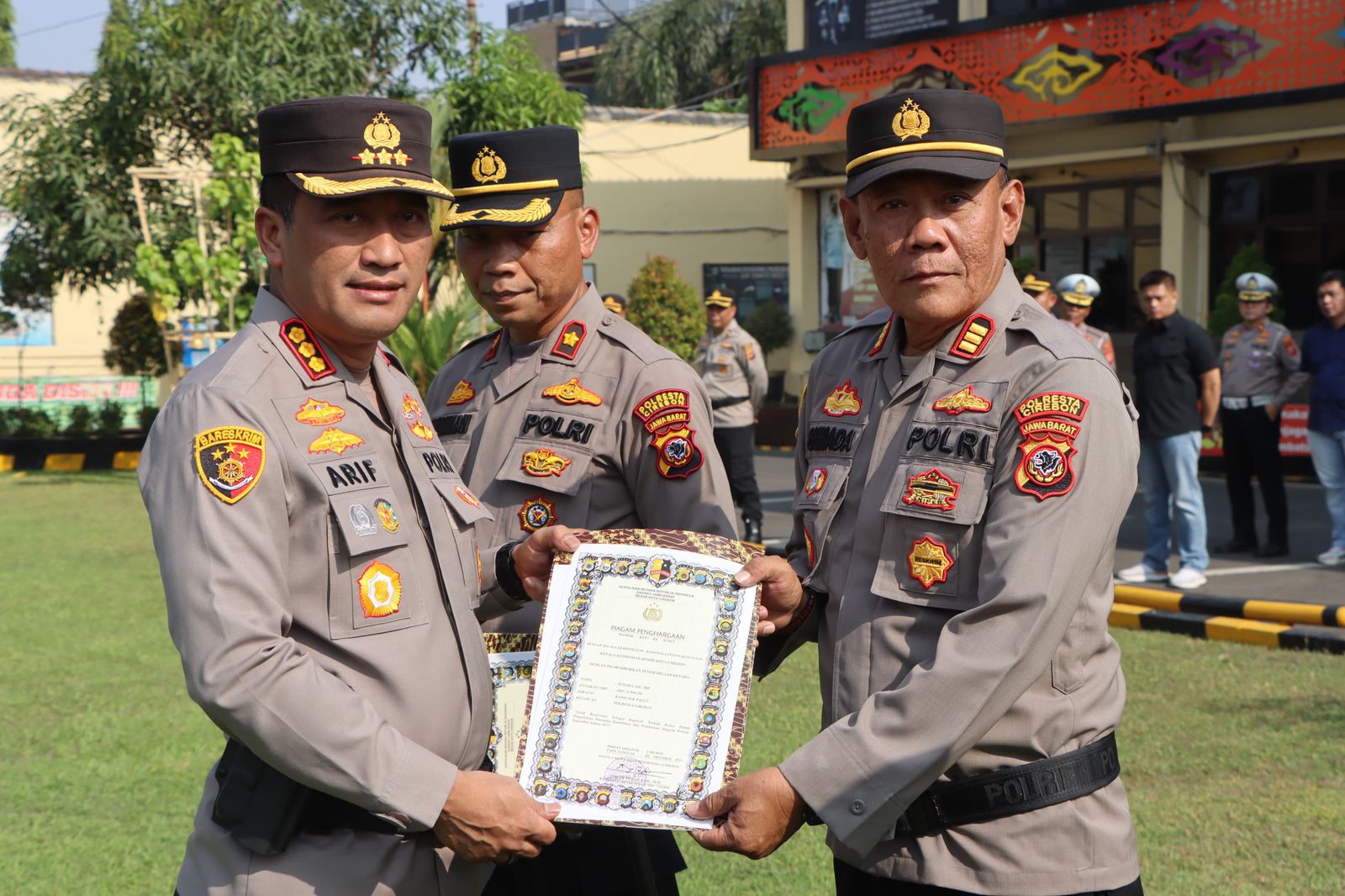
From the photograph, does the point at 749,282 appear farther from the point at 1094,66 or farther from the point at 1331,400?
the point at 1331,400

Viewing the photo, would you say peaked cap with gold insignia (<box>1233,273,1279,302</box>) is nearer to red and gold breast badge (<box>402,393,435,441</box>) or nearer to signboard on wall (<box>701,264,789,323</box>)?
red and gold breast badge (<box>402,393,435,441</box>)

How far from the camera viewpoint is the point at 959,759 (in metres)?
2.43

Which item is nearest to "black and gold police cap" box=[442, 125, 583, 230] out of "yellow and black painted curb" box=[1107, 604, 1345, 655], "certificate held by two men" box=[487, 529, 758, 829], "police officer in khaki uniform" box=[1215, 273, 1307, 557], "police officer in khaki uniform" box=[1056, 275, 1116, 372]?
"certificate held by two men" box=[487, 529, 758, 829]

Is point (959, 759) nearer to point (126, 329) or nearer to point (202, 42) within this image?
point (202, 42)

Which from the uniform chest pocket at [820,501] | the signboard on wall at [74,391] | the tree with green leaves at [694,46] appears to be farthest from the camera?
the tree with green leaves at [694,46]

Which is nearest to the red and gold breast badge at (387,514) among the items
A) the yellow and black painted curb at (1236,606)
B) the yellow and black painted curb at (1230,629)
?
the yellow and black painted curb at (1230,629)

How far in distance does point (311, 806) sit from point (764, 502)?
39.4ft

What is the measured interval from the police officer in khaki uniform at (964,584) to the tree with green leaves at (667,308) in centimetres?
1852

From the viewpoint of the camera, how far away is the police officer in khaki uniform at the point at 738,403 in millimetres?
11523

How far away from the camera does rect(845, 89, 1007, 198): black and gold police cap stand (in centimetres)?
251

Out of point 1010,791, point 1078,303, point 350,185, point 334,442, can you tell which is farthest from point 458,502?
point 1078,303

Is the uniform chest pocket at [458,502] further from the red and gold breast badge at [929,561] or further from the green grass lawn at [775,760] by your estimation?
the green grass lawn at [775,760]

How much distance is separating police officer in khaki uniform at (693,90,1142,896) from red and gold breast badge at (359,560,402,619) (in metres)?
0.67

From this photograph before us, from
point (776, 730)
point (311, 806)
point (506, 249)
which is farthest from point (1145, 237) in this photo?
point (311, 806)
